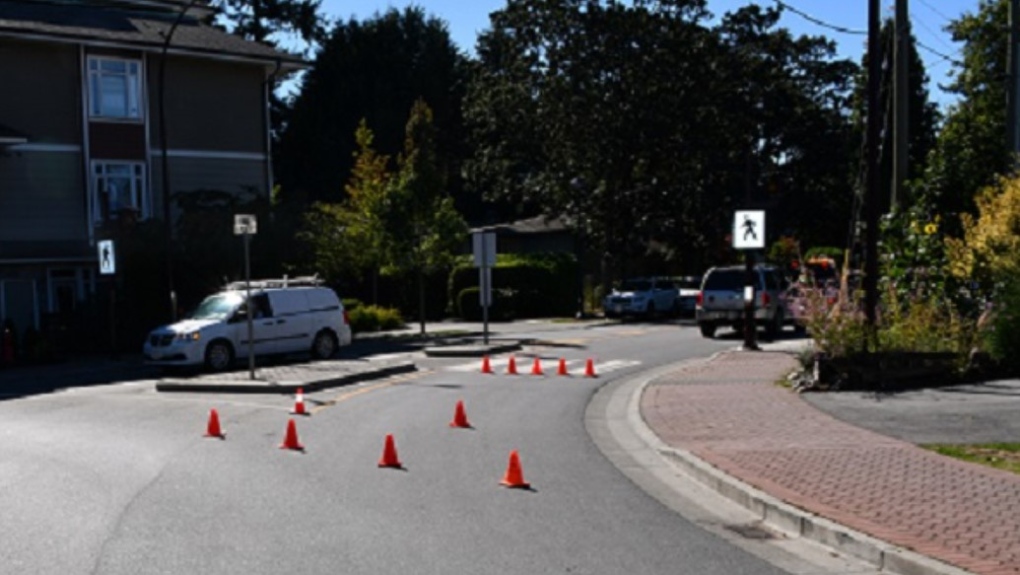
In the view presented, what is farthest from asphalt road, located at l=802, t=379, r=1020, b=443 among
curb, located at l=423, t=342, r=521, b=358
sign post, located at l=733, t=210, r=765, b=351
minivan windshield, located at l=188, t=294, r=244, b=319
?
minivan windshield, located at l=188, t=294, r=244, b=319

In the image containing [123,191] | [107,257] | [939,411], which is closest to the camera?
[939,411]

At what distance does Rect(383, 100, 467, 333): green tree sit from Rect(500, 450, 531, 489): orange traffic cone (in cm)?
2503

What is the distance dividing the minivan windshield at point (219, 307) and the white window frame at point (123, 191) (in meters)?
10.1

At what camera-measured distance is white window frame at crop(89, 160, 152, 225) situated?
3478cm

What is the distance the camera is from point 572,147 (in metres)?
47.9

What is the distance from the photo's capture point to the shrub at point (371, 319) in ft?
124

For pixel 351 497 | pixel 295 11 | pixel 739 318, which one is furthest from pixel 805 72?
pixel 351 497

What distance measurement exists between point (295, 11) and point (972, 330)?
55981mm

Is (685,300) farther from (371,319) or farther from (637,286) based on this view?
(371,319)

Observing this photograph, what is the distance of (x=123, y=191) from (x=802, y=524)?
30.8 meters

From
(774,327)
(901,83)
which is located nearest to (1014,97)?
(901,83)

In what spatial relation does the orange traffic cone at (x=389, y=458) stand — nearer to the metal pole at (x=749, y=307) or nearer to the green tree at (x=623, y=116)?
the metal pole at (x=749, y=307)

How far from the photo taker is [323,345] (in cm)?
2688

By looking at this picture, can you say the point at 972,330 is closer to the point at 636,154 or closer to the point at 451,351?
the point at 451,351
